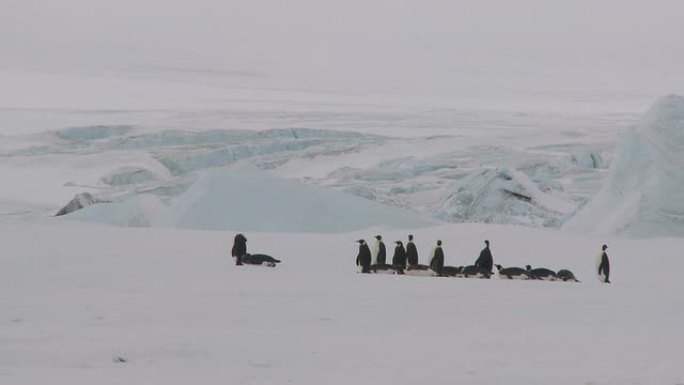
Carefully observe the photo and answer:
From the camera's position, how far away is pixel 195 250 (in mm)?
15992

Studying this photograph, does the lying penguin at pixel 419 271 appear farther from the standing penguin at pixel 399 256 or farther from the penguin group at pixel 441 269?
the standing penguin at pixel 399 256

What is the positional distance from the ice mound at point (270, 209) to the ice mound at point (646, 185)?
454 cm

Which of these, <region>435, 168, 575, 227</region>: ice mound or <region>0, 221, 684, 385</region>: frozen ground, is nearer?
<region>0, 221, 684, 385</region>: frozen ground

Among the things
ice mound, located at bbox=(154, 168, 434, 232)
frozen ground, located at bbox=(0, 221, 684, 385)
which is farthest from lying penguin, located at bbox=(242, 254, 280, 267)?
ice mound, located at bbox=(154, 168, 434, 232)

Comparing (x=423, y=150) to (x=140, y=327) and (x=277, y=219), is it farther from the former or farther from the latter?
(x=140, y=327)

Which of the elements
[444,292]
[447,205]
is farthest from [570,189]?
[444,292]

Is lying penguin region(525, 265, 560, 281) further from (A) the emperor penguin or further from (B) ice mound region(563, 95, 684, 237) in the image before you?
(B) ice mound region(563, 95, 684, 237)

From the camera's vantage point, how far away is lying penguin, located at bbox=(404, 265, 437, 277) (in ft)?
43.2

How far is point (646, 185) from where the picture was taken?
2309 cm

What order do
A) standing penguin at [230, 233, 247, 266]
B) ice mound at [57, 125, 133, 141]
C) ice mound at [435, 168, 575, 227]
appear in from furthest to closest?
ice mound at [57, 125, 133, 141], ice mound at [435, 168, 575, 227], standing penguin at [230, 233, 247, 266]

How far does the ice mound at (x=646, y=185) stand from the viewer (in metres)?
22.6

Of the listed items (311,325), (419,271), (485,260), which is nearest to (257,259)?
(419,271)

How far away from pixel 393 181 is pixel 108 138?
63.5 ft

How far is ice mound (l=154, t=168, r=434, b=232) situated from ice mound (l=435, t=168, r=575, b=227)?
10.9ft
